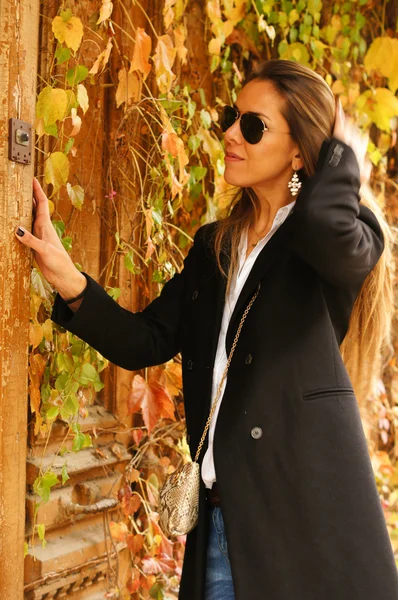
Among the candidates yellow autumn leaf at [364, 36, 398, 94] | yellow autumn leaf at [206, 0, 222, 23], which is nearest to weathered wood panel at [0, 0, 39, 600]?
yellow autumn leaf at [206, 0, 222, 23]

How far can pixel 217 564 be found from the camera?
145 centimetres

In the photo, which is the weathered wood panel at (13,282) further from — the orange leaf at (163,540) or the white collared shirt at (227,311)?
the orange leaf at (163,540)

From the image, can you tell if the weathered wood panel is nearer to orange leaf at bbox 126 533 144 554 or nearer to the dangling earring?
the dangling earring

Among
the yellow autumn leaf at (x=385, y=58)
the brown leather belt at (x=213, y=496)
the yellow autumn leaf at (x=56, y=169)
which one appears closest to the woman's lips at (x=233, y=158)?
the yellow autumn leaf at (x=56, y=169)

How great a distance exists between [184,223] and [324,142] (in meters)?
0.93

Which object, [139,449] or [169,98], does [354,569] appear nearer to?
[139,449]

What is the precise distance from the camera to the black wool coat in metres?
1.32

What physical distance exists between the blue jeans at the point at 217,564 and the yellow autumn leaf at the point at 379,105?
6.72 feet

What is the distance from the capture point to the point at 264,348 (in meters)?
1.40

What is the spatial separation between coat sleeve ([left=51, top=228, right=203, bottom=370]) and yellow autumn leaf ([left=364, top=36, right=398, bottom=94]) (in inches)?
61.7

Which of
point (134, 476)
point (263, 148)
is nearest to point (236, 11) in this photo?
point (263, 148)

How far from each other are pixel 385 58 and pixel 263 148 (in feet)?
5.34

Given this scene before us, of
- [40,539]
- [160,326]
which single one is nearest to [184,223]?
[160,326]

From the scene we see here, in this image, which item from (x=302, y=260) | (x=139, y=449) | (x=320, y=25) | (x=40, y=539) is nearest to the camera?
(x=302, y=260)
